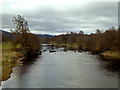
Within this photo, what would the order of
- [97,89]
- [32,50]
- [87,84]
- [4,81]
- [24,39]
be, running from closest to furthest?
[97,89], [87,84], [4,81], [24,39], [32,50]

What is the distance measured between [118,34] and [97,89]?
25.0 meters

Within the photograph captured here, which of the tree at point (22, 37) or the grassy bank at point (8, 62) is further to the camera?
the tree at point (22, 37)

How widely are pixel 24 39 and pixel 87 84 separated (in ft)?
111

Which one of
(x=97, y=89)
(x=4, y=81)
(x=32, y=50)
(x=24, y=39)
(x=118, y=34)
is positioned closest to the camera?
(x=97, y=89)

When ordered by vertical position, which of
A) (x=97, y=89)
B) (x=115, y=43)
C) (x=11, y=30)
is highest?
(x=11, y=30)

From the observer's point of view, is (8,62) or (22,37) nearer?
(8,62)

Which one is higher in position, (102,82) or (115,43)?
(115,43)

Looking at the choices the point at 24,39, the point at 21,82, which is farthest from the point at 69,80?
the point at 24,39

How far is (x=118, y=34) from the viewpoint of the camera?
3888 centimetres

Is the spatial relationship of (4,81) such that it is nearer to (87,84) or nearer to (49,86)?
(49,86)

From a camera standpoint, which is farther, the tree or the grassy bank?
the tree

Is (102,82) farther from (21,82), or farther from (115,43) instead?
(115,43)

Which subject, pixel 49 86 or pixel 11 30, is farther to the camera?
pixel 11 30

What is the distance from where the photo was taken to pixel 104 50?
57.3 metres
